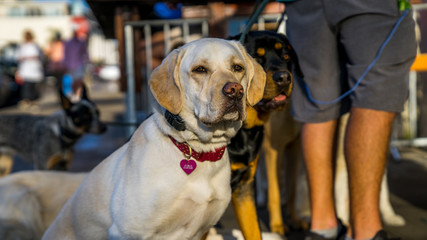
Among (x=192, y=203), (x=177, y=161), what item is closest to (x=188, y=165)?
(x=177, y=161)

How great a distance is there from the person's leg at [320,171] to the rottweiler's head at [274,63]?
0.30 metres

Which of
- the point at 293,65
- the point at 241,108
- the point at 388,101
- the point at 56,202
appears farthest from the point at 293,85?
the point at 56,202

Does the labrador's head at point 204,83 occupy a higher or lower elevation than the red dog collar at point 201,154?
higher

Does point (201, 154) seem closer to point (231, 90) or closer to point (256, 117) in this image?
point (231, 90)

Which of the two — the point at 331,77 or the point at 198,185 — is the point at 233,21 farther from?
the point at 198,185

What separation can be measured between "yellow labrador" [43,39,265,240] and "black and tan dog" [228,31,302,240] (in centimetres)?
39

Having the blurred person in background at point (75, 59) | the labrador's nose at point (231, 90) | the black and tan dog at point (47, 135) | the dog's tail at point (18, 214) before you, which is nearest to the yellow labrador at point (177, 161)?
the labrador's nose at point (231, 90)

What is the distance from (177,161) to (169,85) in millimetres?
349

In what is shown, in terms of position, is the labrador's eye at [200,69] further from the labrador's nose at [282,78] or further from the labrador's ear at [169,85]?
the labrador's nose at [282,78]

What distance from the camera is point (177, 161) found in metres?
2.09

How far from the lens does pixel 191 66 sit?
210 cm

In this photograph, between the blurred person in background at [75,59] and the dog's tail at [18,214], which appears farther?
the blurred person in background at [75,59]

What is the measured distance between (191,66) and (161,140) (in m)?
0.37

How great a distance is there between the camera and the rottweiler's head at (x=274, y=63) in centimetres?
279
